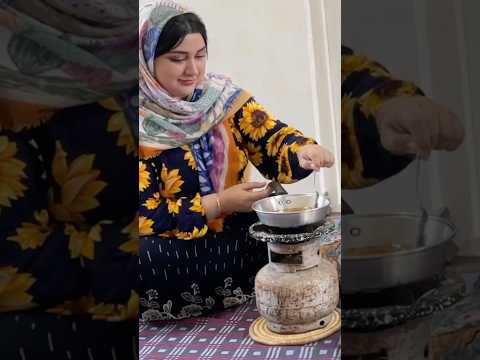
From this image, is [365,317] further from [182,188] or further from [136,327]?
[182,188]

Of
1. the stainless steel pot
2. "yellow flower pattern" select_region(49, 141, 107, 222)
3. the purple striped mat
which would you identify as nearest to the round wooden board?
the purple striped mat

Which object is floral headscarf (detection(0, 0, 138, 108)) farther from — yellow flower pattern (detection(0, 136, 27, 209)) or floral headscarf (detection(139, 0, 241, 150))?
floral headscarf (detection(139, 0, 241, 150))

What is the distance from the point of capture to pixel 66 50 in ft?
1.57

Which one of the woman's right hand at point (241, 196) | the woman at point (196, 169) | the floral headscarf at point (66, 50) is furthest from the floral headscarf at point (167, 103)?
the floral headscarf at point (66, 50)

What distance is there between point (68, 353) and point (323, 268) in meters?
0.37

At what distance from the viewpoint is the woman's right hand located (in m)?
0.78

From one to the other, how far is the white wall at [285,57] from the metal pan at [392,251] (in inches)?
4.9

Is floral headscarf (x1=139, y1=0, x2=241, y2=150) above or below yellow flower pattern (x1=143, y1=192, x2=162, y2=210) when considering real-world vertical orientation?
above

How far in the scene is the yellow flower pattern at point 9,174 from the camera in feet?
1.56

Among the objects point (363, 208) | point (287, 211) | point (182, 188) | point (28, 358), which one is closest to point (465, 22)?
point (363, 208)

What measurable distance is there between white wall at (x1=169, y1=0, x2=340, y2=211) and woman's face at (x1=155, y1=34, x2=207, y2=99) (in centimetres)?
2

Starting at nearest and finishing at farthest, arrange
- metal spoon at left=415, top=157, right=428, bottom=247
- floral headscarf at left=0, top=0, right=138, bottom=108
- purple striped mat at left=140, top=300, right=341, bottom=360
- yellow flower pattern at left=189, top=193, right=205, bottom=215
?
floral headscarf at left=0, top=0, right=138, bottom=108 < metal spoon at left=415, top=157, right=428, bottom=247 < purple striped mat at left=140, top=300, right=341, bottom=360 < yellow flower pattern at left=189, top=193, right=205, bottom=215

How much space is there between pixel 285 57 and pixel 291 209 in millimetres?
242

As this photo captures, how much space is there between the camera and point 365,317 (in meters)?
0.59
